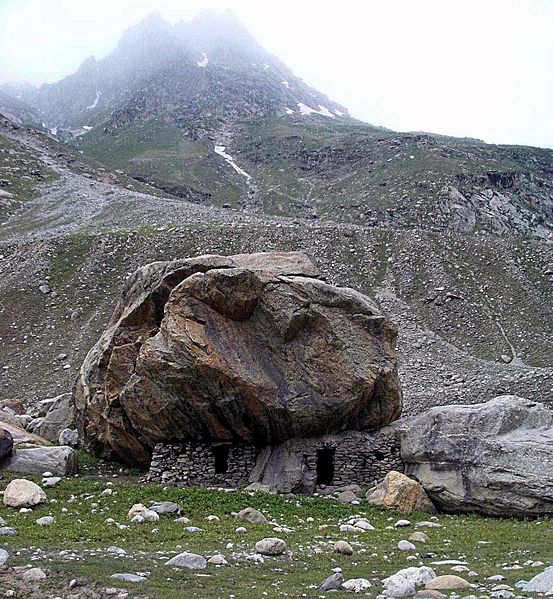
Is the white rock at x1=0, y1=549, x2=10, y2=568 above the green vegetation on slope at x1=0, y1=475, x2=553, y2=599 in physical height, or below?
above

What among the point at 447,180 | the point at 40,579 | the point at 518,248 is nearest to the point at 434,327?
the point at 518,248

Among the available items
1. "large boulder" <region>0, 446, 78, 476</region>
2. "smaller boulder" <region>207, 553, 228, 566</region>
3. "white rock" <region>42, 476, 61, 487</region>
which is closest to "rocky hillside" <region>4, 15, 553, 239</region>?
"large boulder" <region>0, 446, 78, 476</region>

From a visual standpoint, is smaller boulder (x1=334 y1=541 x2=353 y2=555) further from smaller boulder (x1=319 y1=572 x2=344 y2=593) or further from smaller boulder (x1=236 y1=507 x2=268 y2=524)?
smaller boulder (x1=236 y1=507 x2=268 y2=524)

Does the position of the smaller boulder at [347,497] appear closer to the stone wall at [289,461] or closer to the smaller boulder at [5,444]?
the stone wall at [289,461]

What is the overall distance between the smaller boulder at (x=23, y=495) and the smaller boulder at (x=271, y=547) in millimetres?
6536

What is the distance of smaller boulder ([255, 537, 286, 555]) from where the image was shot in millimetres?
12180

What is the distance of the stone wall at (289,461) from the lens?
20688 millimetres

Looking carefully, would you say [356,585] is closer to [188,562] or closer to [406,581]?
[406,581]

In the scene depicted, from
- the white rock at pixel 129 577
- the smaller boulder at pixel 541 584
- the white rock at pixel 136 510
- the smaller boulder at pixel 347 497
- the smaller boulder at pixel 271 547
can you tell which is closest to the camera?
the smaller boulder at pixel 541 584

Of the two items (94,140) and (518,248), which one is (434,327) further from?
(94,140)

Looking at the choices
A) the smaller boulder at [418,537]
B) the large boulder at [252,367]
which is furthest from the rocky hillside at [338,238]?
the smaller boulder at [418,537]

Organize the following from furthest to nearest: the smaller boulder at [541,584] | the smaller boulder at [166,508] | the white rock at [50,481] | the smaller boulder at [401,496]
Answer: the smaller boulder at [401,496], the white rock at [50,481], the smaller boulder at [166,508], the smaller boulder at [541,584]

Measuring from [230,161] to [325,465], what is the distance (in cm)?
13741

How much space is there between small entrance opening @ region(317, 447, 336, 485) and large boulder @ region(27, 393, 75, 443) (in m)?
12.0
